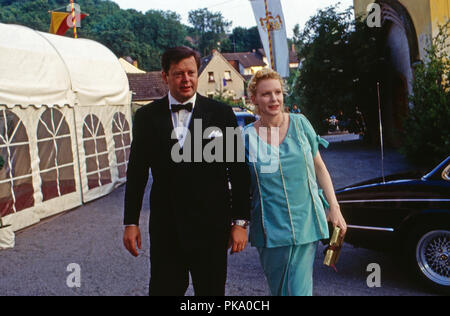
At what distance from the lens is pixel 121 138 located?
13305 mm

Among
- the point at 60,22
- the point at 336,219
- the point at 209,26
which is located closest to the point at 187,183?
the point at 336,219

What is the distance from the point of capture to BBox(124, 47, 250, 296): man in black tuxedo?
9.12ft

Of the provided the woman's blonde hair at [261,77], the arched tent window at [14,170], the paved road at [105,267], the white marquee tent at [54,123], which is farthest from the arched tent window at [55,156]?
the woman's blonde hair at [261,77]

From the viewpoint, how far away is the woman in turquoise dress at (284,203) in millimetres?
2818

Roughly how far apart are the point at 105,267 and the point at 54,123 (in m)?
5.72

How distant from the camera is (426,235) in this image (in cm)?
430

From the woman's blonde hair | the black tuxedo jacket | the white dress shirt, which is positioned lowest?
the black tuxedo jacket

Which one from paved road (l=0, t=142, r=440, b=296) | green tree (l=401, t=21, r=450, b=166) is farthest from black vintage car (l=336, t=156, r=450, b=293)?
green tree (l=401, t=21, r=450, b=166)

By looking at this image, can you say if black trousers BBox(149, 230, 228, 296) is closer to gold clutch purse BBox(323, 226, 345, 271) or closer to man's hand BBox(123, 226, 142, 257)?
man's hand BBox(123, 226, 142, 257)

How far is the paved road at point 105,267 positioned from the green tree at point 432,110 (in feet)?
18.1

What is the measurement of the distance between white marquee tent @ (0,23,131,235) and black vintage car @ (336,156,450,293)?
610cm

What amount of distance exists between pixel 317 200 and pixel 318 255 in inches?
120
